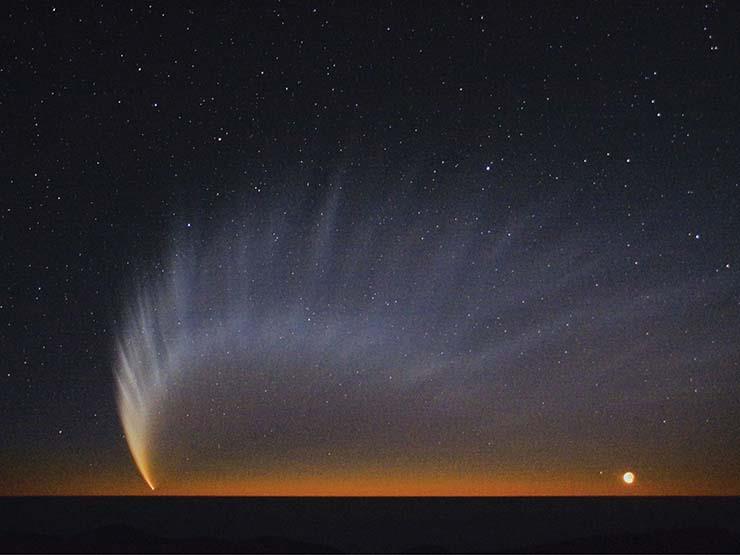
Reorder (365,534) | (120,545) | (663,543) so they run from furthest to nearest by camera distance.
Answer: (365,534), (120,545), (663,543)

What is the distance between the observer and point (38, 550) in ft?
63.7

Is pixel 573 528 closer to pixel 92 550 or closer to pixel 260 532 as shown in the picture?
pixel 260 532

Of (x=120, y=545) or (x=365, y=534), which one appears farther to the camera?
(x=365, y=534)

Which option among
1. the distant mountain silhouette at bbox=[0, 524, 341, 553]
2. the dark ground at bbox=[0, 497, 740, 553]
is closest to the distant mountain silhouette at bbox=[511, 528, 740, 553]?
the dark ground at bbox=[0, 497, 740, 553]

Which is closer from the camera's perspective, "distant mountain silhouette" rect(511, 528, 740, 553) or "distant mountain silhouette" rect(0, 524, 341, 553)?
"distant mountain silhouette" rect(0, 524, 341, 553)

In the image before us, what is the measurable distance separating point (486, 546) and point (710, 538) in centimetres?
1081

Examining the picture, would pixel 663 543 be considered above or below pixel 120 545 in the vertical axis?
below

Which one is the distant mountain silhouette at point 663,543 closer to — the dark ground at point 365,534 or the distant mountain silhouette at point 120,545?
the dark ground at point 365,534

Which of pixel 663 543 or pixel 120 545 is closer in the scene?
pixel 663 543

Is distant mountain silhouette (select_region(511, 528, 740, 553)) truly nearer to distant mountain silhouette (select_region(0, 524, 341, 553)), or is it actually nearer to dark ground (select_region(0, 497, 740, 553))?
dark ground (select_region(0, 497, 740, 553))

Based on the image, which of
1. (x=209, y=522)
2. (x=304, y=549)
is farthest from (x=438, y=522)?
(x=304, y=549)

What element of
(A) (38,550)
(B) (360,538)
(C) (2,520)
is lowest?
(A) (38,550)

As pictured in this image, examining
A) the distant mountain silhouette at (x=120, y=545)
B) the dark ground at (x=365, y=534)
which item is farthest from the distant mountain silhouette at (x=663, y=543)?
the distant mountain silhouette at (x=120, y=545)

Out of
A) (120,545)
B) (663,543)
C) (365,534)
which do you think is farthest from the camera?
(365,534)
